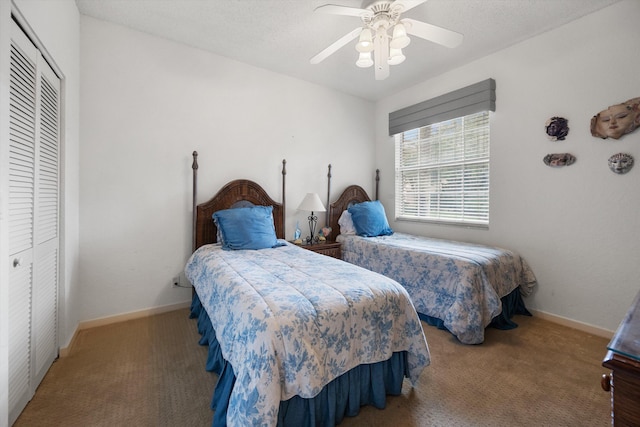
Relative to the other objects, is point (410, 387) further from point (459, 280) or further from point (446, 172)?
point (446, 172)

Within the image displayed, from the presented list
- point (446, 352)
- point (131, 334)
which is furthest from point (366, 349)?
point (131, 334)

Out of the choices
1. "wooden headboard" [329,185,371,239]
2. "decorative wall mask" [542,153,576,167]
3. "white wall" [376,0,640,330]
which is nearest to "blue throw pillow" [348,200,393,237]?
"wooden headboard" [329,185,371,239]

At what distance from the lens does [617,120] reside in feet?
7.01

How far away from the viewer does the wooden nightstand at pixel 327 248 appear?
10.6 feet

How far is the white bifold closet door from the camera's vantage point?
1328 mm

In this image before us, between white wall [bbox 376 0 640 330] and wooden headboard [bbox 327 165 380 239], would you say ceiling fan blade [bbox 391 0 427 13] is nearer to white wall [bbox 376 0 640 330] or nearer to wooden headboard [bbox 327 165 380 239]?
white wall [bbox 376 0 640 330]

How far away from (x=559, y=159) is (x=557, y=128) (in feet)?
0.93

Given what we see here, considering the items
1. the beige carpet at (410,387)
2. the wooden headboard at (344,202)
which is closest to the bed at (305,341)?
the beige carpet at (410,387)

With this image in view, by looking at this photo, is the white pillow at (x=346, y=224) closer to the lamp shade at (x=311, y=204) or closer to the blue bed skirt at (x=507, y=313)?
the lamp shade at (x=311, y=204)

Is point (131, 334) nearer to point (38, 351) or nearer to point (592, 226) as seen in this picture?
point (38, 351)

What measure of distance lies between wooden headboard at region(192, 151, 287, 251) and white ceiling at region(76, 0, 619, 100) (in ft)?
3.78

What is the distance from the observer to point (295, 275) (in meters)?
1.73

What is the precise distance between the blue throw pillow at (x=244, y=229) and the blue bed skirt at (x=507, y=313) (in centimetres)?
166

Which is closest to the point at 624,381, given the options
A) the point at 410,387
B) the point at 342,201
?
the point at 410,387
